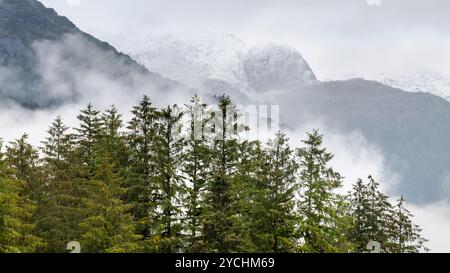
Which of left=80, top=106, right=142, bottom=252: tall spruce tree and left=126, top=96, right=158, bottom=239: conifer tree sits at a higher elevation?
left=126, top=96, right=158, bottom=239: conifer tree

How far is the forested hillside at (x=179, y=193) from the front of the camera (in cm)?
3008

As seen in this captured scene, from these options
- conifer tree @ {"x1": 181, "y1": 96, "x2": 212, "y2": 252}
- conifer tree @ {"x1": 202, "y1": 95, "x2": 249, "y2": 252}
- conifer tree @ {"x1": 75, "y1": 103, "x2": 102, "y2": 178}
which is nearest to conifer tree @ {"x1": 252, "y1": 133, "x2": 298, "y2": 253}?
conifer tree @ {"x1": 202, "y1": 95, "x2": 249, "y2": 252}

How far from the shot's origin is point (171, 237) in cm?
3102

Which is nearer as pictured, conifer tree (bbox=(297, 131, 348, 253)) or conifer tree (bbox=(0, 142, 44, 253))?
conifer tree (bbox=(0, 142, 44, 253))

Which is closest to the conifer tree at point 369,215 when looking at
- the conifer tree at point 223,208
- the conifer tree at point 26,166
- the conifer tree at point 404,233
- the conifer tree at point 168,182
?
the conifer tree at point 404,233

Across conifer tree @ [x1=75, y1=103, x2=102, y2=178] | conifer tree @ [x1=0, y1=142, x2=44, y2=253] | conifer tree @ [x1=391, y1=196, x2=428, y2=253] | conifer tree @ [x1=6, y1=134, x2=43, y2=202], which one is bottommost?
conifer tree @ [x1=0, y1=142, x2=44, y2=253]

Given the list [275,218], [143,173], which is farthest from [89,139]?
[275,218]

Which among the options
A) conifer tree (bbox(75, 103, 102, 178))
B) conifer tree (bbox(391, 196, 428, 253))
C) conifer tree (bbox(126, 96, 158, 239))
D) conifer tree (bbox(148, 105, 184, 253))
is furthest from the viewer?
conifer tree (bbox(391, 196, 428, 253))

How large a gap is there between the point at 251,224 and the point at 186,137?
7.70 meters

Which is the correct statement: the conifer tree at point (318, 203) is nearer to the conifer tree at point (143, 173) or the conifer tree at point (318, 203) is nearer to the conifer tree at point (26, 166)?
the conifer tree at point (143, 173)

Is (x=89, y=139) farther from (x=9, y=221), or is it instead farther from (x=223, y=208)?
(x=223, y=208)

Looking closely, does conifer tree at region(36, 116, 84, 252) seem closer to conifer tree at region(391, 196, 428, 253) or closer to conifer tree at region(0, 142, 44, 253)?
conifer tree at region(0, 142, 44, 253)

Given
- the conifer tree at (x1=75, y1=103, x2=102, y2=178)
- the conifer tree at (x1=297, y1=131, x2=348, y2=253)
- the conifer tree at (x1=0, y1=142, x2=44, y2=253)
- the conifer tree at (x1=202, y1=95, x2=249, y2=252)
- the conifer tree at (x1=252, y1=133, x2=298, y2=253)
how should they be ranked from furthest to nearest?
the conifer tree at (x1=75, y1=103, x2=102, y2=178) < the conifer tree at (x1=297, y1=131, x2=348, y2=253) < the conifer tree at (x1=252, y1=133, x2=298, y2=253) < the conifer tree at (x1=0, y1=142, x2=44, y2=253) < the conifer tree at (x1=202, y1=95, x2=249, y2=252)

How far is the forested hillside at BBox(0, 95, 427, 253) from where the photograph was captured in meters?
30.1
